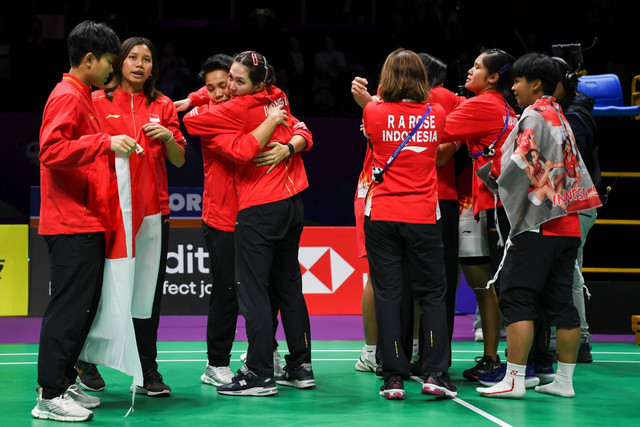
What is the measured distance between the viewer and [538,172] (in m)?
4.92

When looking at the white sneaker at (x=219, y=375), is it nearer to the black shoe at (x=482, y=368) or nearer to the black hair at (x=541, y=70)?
the black shoe at (x=482, y=368)

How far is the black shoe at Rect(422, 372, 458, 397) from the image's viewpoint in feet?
15.9

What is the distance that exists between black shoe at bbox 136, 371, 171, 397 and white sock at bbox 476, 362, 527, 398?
6.49 ft

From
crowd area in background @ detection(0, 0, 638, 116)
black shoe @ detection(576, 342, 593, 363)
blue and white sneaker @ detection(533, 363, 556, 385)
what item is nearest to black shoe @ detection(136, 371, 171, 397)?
blue and white sneaker @ detection(533, 363, 556, 385)

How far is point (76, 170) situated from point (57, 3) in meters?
9.61

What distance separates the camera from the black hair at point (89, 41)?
14.4ft

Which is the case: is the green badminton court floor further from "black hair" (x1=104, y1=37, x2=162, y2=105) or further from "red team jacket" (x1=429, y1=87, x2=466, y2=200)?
"black hair" (x1=104, y1=37, x2=162, y2=105)

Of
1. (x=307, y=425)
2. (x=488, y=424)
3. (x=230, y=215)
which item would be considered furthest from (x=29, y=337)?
(x=488, y=424)

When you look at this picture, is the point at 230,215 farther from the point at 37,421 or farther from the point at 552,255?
the point at 552,255

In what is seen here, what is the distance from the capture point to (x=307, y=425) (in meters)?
4.32

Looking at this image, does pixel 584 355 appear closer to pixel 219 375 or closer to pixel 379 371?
pixel 379 371

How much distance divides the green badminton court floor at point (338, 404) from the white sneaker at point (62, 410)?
59 mm

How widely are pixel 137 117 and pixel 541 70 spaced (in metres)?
2.53

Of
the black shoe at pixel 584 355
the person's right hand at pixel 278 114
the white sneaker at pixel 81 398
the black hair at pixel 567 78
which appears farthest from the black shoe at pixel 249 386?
the black hair at pixel 567 78
